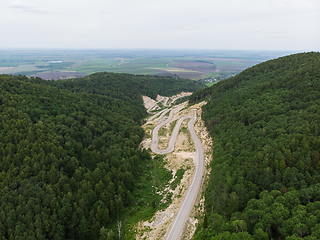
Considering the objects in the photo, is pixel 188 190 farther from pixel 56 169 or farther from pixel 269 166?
pixel 56 169

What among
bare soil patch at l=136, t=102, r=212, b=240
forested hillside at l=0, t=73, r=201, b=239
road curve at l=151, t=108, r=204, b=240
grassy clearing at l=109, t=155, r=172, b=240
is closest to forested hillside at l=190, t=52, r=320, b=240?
bare soil patch at l=136, t=102, r=212, b=240

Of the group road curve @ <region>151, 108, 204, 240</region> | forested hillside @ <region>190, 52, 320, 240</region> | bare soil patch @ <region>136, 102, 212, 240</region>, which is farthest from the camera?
bare soil patch @ <region>136, 102, 212, 240</region>

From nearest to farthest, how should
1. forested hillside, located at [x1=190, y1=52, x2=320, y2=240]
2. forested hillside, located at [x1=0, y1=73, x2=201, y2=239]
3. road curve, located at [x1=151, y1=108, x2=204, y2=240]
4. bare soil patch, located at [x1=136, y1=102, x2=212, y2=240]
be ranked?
forested hillside, located at [x1=190, y1=52, x2=320, y2=240] < forested hillside, located at [x1=0, y1=73, x2=201, y2=239] < road curve, located at [x1=151, y1=108, x2=204, y2=240] < bare soil patch, located at [x1=136, y1=102, x2=212, y2=240]

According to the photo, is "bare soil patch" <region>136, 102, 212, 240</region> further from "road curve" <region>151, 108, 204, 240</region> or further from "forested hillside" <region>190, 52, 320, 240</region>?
"forested hillside" <region>190, 52, 320, 240</region>

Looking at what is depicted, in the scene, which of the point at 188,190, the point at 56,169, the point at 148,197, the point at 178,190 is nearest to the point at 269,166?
the point at 188,190

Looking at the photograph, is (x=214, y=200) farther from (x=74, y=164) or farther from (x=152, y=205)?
(x=74, y=164)

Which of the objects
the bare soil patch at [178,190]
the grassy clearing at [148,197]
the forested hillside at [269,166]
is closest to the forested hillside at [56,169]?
the grassy clearing at [148,197]
